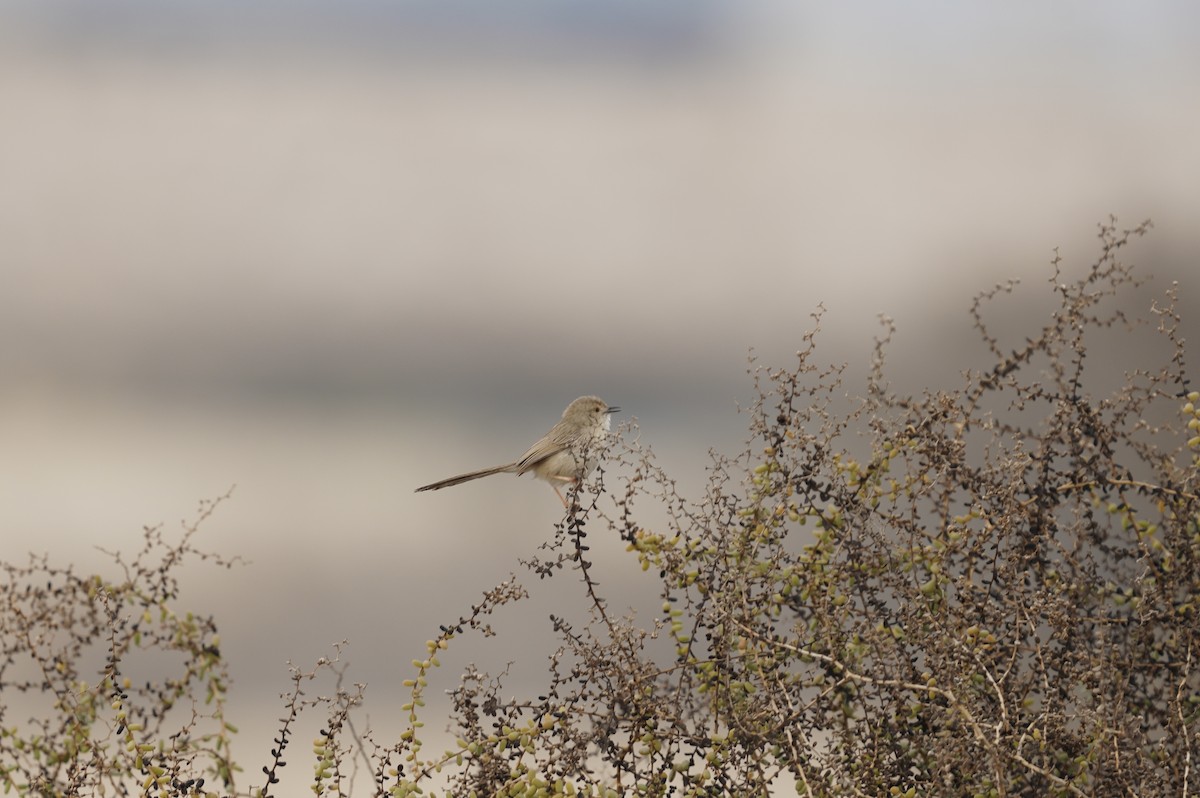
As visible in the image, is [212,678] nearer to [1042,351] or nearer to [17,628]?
[17,628]

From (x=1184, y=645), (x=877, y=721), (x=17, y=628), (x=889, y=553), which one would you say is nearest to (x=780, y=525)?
(x=889, y=553)

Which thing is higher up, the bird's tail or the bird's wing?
the bird's wing

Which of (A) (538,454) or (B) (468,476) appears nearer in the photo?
(B) (468,476)

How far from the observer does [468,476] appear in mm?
2854

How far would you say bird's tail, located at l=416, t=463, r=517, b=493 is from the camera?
2.67 meters

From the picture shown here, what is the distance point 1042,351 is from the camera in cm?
175

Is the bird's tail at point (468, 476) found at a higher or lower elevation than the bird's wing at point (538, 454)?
lower

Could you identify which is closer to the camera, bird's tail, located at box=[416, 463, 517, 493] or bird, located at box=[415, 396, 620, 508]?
bird's tail, located at box=[416, 463, 517, 493]

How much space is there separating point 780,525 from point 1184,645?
0.51m

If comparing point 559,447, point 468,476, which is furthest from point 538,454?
point 468,476

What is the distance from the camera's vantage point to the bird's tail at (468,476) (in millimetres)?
2668

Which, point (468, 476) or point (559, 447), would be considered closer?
point (468, 476)

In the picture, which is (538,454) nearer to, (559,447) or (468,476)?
(559,447)

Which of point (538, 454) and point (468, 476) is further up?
point (538, 454)
